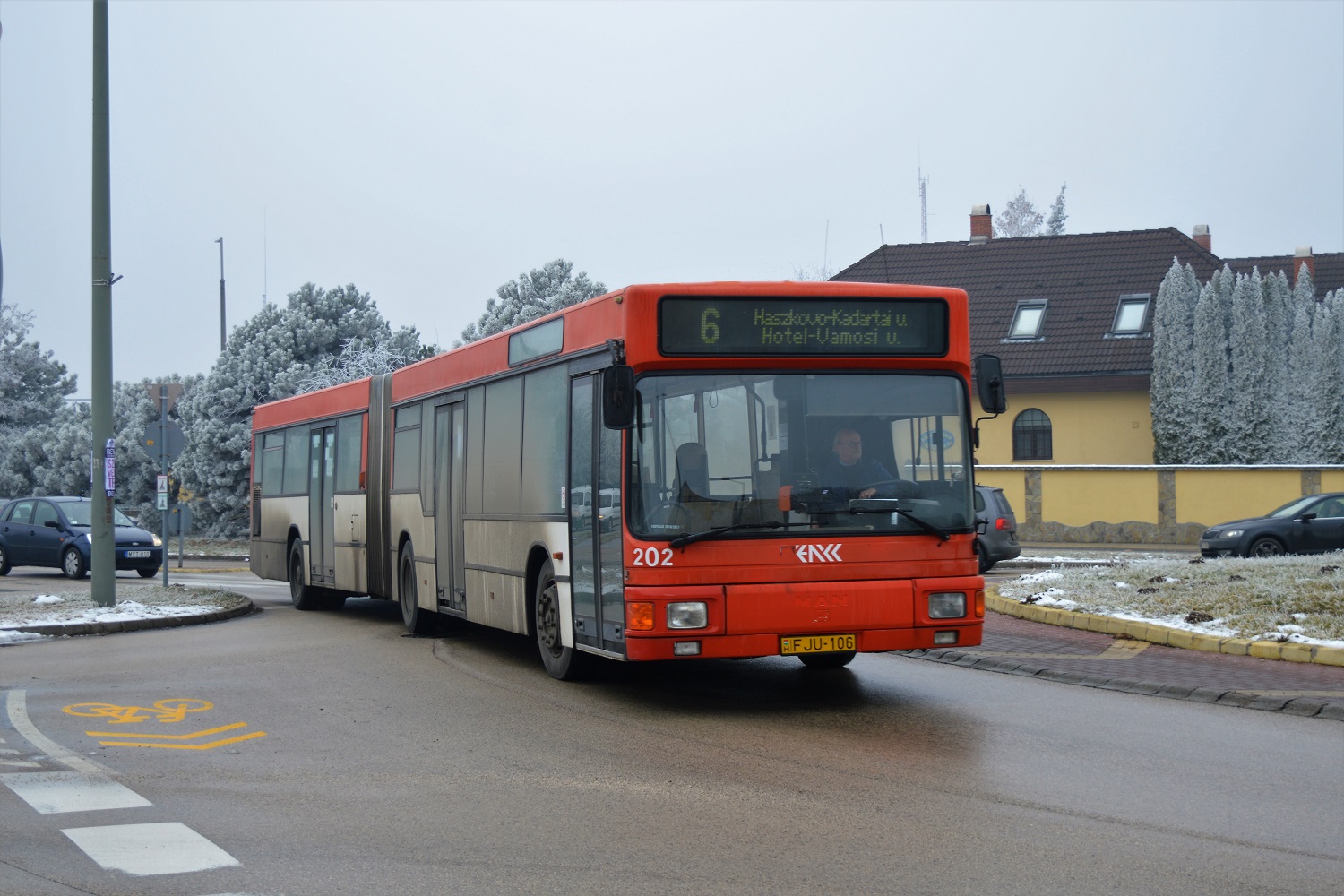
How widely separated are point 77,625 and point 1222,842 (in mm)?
13521

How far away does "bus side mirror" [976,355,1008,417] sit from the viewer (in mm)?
10086

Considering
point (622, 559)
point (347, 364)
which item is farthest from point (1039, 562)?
point (347, 364)

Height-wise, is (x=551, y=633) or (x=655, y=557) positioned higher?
(x=655, y=557)

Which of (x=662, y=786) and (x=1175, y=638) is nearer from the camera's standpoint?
(x=662, y=786)

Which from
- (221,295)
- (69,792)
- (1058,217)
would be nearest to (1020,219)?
(1058,217)

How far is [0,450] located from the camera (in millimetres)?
68188

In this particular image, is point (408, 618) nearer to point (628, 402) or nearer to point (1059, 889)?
point (628, 402)

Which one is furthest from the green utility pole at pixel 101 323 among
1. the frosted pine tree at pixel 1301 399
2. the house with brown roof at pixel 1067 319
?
the frosted pine tree at pixel 1301 399

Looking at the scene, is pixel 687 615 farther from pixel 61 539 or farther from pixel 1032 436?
pixel 1032 436

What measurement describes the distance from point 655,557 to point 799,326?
1.86 metres

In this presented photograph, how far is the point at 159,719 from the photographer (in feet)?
33.2

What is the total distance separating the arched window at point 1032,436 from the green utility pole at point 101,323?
30853 millimetres

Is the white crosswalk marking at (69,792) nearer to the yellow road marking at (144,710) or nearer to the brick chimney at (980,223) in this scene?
the yellow road marking at (144,710)

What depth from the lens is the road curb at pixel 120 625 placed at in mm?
16250
